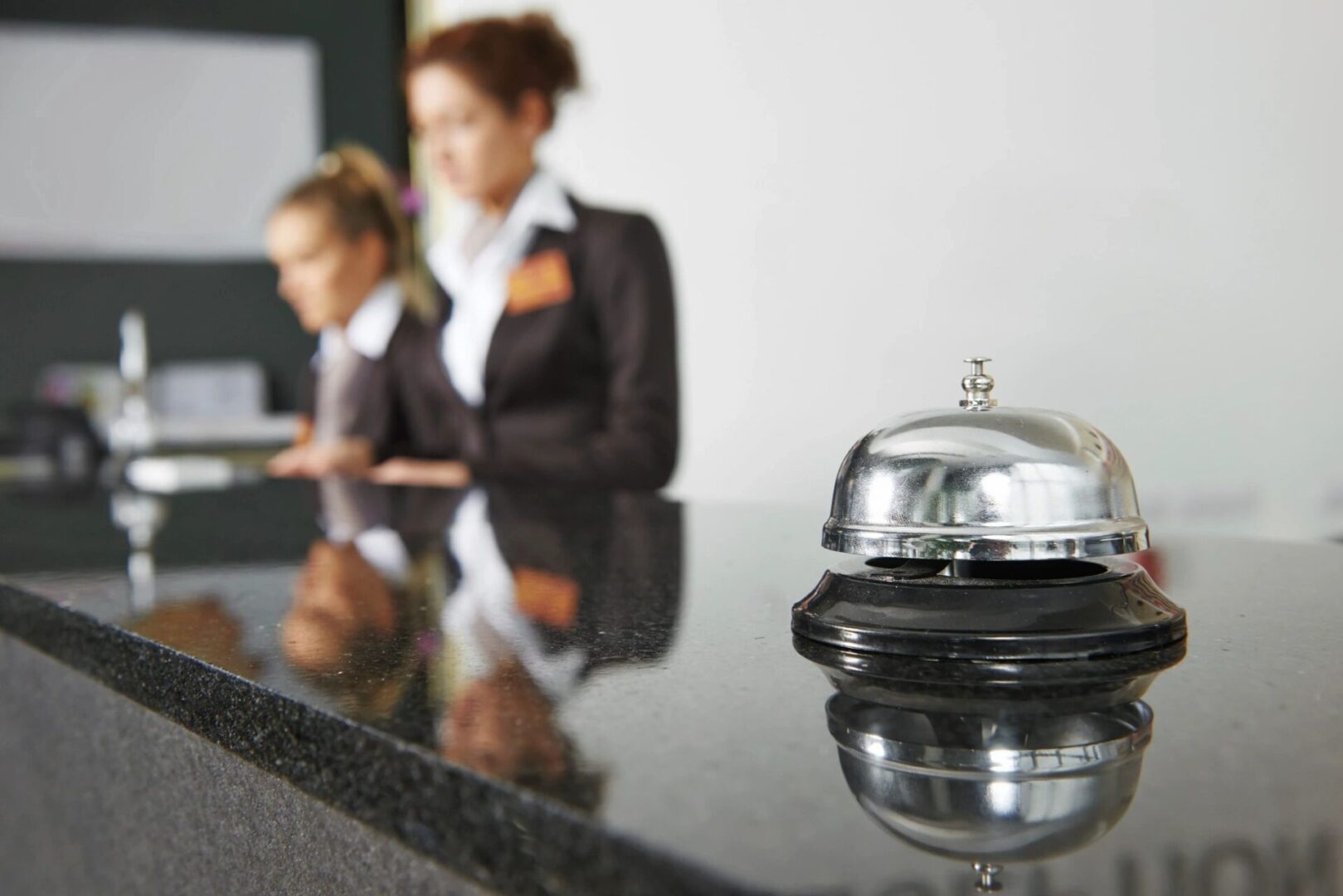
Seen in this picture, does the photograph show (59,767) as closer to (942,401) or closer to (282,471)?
(282,471)

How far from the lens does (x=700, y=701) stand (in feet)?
1.36

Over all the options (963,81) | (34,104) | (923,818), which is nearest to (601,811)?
(923,818)

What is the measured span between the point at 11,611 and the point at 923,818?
664 mm

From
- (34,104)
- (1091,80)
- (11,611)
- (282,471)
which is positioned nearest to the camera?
(11,611)

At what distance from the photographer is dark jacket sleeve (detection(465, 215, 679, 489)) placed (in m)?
2.01

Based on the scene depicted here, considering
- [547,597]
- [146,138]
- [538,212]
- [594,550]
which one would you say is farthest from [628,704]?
[146,138]

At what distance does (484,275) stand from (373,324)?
63 cm

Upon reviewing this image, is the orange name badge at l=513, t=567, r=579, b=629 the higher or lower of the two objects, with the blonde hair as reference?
lower

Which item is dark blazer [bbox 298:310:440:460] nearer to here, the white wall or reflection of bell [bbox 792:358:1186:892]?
the white wall

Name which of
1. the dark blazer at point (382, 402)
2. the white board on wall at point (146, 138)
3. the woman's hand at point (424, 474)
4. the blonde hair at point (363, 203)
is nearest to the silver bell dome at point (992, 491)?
the woman's hand at point (424, 474)

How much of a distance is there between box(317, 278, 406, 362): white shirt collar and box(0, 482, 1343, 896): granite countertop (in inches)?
73.8

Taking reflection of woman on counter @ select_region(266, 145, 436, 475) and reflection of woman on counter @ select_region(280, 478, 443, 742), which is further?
reflection of woman on counter @ select_region(266, 145, 436, 475)

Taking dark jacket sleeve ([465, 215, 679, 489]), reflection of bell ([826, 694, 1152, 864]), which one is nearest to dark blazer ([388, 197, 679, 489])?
dark jacket sleeve ([465, 215, 679, 489])

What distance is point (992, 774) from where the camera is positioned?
33 cm
